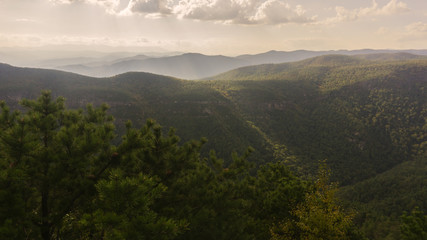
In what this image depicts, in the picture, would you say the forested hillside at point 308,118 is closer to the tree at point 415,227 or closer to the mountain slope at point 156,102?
the mountain slope at point 156,102

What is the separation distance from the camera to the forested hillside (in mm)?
100738

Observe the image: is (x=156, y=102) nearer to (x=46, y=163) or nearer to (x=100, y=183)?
(x=46, y=163)

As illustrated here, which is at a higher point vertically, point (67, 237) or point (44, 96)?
point (44, 96)

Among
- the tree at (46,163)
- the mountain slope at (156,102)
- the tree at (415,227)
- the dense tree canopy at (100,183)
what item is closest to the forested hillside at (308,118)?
the mountain slope at (156,102)

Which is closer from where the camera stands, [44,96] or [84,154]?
[84,154]

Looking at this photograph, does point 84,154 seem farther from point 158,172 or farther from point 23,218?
point 158,172

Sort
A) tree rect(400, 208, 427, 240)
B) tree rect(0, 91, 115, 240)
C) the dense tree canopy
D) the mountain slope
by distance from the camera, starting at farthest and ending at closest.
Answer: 1. the mountain slope
2. tree rect(400, 208, 427, 240)
3. tree rect(0, 91, 115, 240)
4. the dense tree canopy

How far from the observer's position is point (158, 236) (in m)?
6.82

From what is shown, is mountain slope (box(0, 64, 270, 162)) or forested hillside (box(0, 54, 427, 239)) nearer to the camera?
forested hillside (box(0, 54, 427, 239))

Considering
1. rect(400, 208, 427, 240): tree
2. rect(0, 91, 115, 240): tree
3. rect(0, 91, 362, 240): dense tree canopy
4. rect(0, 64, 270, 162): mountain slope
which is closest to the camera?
rect(0, 91, 362, 240): dense tree canopy

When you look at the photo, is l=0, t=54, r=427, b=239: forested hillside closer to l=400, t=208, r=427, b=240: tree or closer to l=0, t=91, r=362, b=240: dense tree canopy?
l=400, t=208, r=427, b=240: tree

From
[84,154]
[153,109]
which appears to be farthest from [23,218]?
[153,109]

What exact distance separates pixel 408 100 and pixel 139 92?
205743mm

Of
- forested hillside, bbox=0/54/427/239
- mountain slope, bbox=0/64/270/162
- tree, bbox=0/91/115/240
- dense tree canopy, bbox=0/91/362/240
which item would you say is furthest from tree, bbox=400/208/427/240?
mountain slope, bbox=0/64/270/162
